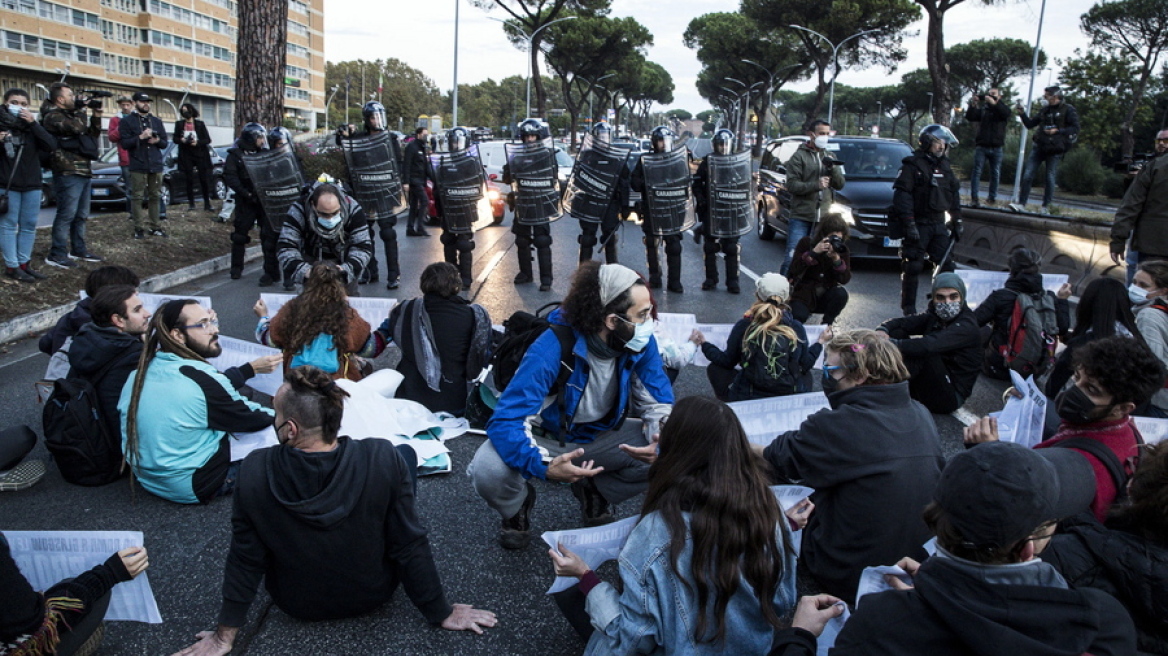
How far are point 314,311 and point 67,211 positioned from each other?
6.12 meters

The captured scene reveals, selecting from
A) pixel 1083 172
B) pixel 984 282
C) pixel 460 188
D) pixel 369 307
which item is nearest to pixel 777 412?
pixel 369 307

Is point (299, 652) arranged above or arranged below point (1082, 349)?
below

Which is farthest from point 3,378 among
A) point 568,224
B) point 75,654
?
point 568,224

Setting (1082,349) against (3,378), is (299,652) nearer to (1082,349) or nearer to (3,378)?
(1082,349)

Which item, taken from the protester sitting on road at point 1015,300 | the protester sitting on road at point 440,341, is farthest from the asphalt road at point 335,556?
the protester sitting on road at point 1015,300

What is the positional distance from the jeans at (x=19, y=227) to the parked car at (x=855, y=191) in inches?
331

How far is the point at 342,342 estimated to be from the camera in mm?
5117

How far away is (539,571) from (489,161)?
15.5 meters

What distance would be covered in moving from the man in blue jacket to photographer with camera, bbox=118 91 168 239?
975 cm

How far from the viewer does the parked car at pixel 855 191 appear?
1142 centimetres

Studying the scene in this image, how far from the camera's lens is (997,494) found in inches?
75.5

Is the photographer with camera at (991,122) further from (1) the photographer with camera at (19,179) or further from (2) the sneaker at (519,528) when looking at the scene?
(1) the photographer with camera at (19,179)

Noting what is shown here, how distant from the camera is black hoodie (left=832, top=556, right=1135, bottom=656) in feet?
5.88

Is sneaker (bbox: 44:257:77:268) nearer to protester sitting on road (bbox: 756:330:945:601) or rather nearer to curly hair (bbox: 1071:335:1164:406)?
protester sitting on road (bbox: 756:330:945:601)
